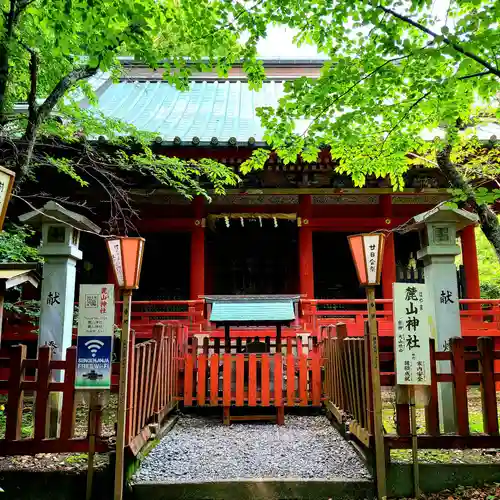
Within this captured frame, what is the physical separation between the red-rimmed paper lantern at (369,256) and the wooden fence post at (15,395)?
3.11 m

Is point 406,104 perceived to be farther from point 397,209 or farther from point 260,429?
point 397,209

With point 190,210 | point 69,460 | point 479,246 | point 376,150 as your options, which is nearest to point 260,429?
point 69,460

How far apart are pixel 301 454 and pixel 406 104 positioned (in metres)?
3.81

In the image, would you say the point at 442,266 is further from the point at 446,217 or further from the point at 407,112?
the point at 407,112

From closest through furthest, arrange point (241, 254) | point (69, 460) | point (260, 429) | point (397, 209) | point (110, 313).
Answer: point (110, 313)
point (69, 460)
point (260, 429)
point (397, 209)
point (241, 254)

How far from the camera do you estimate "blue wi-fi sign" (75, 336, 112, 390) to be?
3.56 metres

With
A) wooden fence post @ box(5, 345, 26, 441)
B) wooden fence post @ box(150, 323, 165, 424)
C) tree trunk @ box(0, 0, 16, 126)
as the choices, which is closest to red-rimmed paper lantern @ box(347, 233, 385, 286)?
wooden fence post @ box(150, 323, 165, 424)

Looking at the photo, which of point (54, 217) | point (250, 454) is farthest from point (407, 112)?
point (54, 217)

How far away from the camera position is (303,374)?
5996 millimetres

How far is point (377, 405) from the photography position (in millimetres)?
3549

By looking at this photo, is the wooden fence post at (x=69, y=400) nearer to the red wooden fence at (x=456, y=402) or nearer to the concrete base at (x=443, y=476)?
the red wooden fence at (x=456, y=402)

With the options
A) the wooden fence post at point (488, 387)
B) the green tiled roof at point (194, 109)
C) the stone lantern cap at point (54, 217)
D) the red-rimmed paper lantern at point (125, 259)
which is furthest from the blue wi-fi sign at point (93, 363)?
the green tiled roof at point (194, 109)

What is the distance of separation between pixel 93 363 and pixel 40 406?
0.64m

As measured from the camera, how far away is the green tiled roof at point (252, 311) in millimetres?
6254
